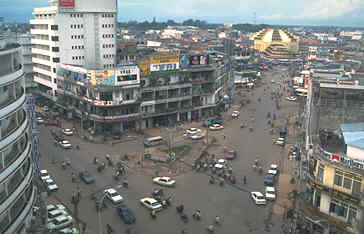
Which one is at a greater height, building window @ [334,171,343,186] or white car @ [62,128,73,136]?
building window @ [334,171,343,186]

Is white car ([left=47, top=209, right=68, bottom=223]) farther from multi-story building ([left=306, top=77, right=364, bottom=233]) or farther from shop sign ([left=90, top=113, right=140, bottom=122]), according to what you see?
shop sign ([left=90, top=113, right=140, bottom=122])

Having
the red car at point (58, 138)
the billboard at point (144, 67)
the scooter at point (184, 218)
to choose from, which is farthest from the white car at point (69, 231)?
the billboard at point (144, 67)

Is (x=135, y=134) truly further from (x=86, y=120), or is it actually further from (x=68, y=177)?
(x=68, y=177)

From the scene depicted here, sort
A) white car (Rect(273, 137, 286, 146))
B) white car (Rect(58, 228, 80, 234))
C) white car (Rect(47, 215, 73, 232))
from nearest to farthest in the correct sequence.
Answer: white car (Rect(58, 228, 80, 234)) → white car (Rect(47, 215, 73, 232)) → white car (Rect(273, 137, 286, 146))

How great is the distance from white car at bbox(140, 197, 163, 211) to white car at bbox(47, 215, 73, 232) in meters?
6.56

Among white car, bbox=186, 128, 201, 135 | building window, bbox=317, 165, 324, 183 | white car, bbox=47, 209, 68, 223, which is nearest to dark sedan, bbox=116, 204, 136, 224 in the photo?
white car, bbox=47, 209, 68, 223

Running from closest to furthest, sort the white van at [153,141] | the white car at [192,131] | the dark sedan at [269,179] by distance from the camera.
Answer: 1. the dark sedan at [269,179]
2. the white van at [153,141]
3. the white car at [192,131]

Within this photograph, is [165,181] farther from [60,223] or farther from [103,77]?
[103,77]

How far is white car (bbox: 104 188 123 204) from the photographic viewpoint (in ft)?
108

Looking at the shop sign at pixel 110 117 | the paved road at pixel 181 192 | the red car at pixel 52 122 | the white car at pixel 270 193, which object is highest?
the shop sign at pixel 110 117

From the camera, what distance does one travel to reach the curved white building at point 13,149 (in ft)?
67.2

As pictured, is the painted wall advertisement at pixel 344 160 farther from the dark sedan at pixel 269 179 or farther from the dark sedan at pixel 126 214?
the dark sedan at pixel 126 214

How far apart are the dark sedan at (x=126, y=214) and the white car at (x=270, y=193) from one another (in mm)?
12787

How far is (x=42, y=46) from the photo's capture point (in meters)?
70.2
